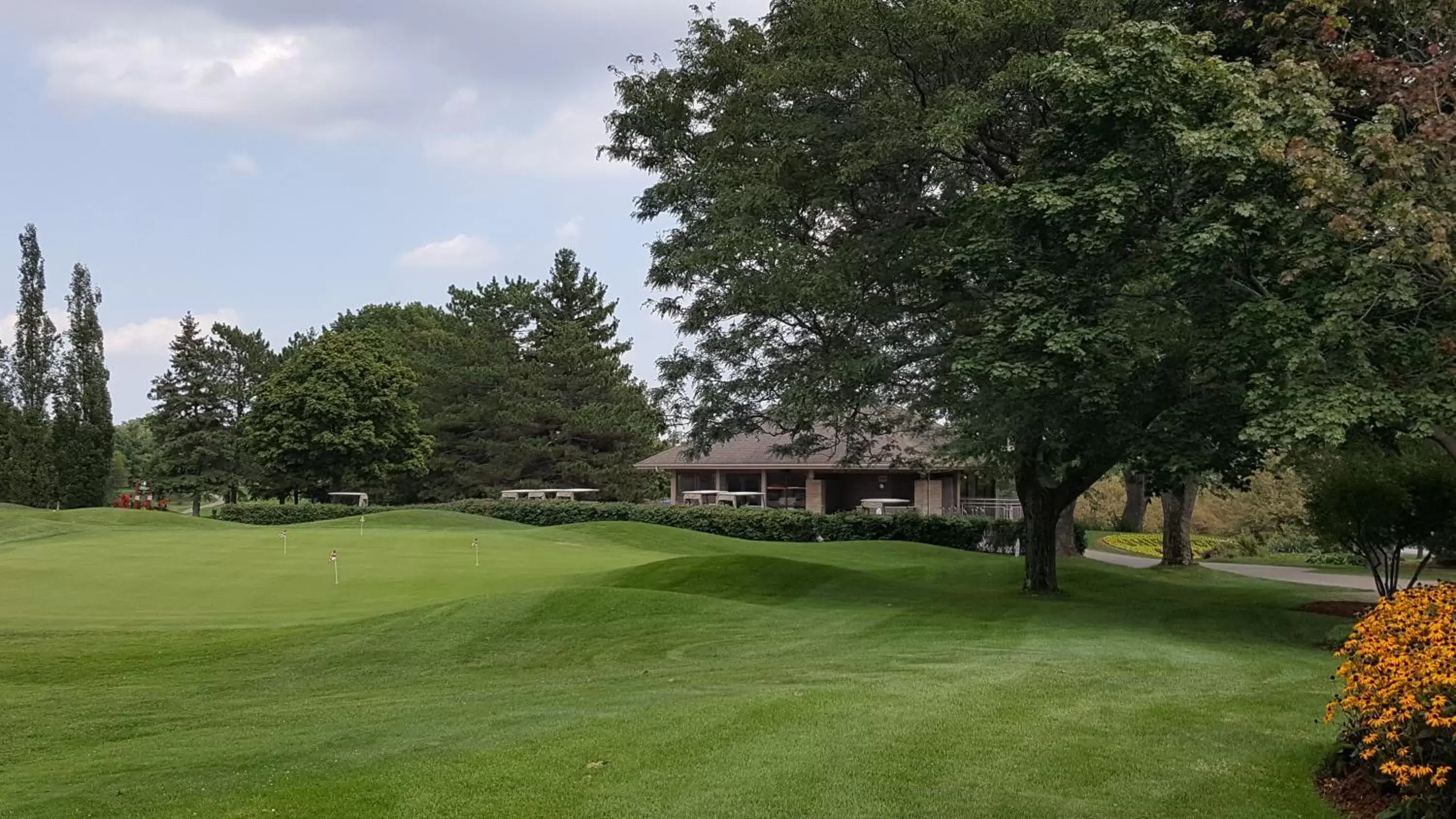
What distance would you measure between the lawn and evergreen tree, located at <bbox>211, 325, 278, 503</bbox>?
138 feet

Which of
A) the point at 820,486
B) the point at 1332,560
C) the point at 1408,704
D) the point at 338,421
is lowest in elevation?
the point at 1332,560

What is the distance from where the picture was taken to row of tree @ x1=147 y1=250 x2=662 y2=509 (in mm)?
52094

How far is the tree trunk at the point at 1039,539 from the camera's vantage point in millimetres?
20453

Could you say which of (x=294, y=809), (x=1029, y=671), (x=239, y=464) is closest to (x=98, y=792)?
(x=294, y=809)

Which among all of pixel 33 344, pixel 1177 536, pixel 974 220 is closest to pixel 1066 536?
pixel 1177 536

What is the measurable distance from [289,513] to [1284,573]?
38.1 meters

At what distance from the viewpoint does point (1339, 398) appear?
1170 cm

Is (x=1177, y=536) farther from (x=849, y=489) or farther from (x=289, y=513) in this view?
(x=289, y=513)

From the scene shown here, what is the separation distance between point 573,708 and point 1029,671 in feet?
15.1

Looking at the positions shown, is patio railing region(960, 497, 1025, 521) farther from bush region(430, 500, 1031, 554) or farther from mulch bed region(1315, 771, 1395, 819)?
mulch bed region(1315, 771, 1395, 819)

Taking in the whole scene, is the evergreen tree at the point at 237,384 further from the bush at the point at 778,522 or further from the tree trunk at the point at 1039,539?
the tree trunk at the point at 1039,539

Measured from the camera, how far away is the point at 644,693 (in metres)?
10.0

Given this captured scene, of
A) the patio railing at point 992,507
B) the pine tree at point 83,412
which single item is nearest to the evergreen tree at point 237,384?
the pine tree at point 83,412

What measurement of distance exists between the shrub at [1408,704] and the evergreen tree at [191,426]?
6629cm
